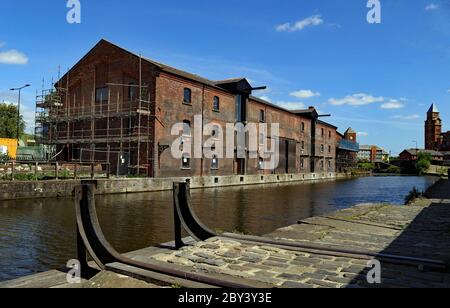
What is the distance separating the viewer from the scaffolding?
2759cm

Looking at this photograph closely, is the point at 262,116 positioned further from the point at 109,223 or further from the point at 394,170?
the point at 394,170

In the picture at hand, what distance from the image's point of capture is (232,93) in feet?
121

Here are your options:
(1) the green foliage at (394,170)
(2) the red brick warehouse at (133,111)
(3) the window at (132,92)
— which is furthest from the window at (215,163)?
(1) the green foliage at (394,170)

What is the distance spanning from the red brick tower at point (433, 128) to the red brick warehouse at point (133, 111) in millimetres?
113436

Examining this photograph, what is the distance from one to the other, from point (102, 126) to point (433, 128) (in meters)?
130

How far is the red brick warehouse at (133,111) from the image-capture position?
27656 mm

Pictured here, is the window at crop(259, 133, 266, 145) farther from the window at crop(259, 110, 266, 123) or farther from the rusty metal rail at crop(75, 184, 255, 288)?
the rusty metal rail at crop(75, 184, 255, 288)

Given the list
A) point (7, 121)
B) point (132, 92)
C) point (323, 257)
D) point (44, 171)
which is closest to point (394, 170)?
point (132, 92)

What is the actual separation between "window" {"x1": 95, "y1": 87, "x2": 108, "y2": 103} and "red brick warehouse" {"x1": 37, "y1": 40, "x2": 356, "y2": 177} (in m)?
0.08

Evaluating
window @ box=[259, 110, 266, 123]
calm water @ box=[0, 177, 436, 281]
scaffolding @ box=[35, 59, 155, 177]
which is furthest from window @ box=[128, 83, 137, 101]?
window @ box=[259, 110, 266, 123]
